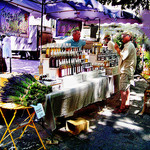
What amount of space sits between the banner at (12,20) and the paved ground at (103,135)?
3.05 m

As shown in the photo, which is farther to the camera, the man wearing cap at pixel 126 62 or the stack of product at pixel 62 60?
the man wearing cap at pixel 126 62

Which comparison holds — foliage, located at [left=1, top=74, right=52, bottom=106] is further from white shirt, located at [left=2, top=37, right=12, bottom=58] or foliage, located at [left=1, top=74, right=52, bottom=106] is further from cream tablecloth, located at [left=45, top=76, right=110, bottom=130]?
white shirt, located at [left=2, top=37, right=12, bottom=58]

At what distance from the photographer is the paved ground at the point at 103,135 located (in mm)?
3119

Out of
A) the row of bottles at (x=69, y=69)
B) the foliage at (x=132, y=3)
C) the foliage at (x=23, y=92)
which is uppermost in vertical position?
the foliage at (x=132, y=3)

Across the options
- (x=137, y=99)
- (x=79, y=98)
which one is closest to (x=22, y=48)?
(x=137, y=99)

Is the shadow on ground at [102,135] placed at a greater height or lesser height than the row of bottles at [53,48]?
lesser

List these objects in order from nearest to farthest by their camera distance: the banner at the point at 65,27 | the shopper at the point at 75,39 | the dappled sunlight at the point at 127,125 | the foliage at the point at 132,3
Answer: the dappled sunlight at the point at 127,125 < the shopper at the point at 75,39 < the banner at the point at 65,27 < the foliage at the point at 132,3

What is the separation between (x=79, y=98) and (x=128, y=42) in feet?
6.73

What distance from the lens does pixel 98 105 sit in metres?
5.16

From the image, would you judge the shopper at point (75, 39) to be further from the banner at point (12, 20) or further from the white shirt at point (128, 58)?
the banner at point (12, 20)

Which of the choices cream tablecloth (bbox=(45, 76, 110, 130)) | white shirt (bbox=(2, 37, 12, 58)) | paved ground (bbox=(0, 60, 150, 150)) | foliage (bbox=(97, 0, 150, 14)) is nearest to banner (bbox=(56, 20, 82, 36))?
white shirt (bbox=(2, 37, 12, 58))

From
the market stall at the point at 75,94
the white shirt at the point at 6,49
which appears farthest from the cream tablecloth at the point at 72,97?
the white shirt at the point at 6,49

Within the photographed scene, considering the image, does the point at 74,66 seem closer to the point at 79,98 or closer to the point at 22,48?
the point at 79,98

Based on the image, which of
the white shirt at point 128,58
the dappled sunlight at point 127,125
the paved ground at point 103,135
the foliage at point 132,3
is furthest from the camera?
the foliage at point 132,3
